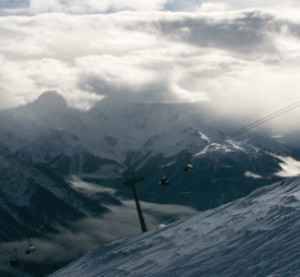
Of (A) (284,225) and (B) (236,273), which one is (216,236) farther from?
(B) (236,273)

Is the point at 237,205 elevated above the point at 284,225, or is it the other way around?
the point at 237,205

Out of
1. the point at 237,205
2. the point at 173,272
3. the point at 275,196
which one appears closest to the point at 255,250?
the point at 173,272

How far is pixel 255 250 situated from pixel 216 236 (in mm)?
5994

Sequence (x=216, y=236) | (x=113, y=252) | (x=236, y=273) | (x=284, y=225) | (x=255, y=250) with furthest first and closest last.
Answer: (x=113, y=252) < (x=216, y=236) < (x=284, y=225) < (x=255, y=250) < (x=236, y=273)

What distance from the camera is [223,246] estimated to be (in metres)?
36.0

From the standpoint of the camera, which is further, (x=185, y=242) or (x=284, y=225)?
(x=185, y=242)

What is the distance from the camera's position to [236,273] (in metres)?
30.7

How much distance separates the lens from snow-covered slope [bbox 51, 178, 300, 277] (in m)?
31.5

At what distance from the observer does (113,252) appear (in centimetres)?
4634

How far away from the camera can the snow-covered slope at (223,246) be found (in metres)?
31.5

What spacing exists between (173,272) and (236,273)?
5027 millimetres

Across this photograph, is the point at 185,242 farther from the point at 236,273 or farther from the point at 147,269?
the point at 236,273

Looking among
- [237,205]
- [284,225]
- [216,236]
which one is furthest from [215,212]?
[284,225]

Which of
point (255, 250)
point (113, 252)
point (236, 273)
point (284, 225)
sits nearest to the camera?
point (236, 273)
